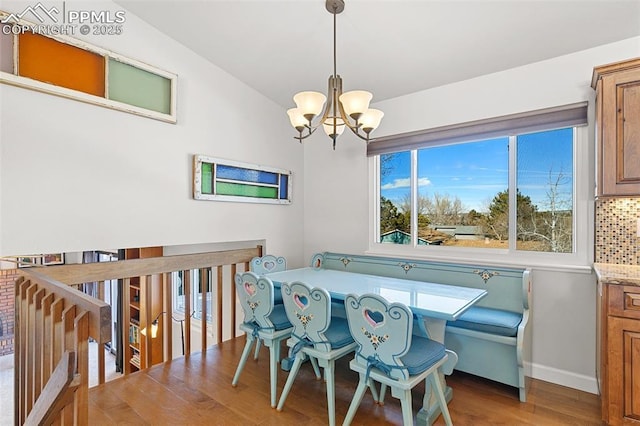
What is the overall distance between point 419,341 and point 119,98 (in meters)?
2.73

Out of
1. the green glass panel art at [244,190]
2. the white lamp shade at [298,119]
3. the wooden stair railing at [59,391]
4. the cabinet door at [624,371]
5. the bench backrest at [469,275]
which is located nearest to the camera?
the wooden stair railing at [59,391]

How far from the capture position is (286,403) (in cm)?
228

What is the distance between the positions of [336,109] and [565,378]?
2610 millimetres

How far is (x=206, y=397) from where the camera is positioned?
7.72ft

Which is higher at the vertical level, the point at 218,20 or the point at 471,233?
the point at 218,20

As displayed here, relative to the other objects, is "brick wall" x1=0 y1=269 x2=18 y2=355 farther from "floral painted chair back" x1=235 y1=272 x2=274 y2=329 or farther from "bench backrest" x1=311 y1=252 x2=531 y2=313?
"bench backrest" x1=311 y1=252 x2=531 y2=313

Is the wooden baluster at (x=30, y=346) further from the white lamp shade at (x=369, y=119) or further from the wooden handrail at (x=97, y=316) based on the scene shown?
the white lamp shade at (x=369, y=119)

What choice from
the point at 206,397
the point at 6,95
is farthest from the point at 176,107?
the point at 206,397

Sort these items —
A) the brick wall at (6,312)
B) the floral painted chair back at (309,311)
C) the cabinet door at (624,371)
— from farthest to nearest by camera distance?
the brick wall at (6,312) → the floral painted chair back at (309,311) → the cabinet door at (624,371)

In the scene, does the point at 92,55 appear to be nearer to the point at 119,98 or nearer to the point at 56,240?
the point at 119,98

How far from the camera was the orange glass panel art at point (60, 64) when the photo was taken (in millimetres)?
2088

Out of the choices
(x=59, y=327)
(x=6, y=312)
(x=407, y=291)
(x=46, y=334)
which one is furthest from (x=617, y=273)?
(x=6, y=312)

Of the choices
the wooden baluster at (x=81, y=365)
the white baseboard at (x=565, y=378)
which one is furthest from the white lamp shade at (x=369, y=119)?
the white baseboard at (x=565, y=378)

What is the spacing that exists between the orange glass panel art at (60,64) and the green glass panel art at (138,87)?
86 mm
